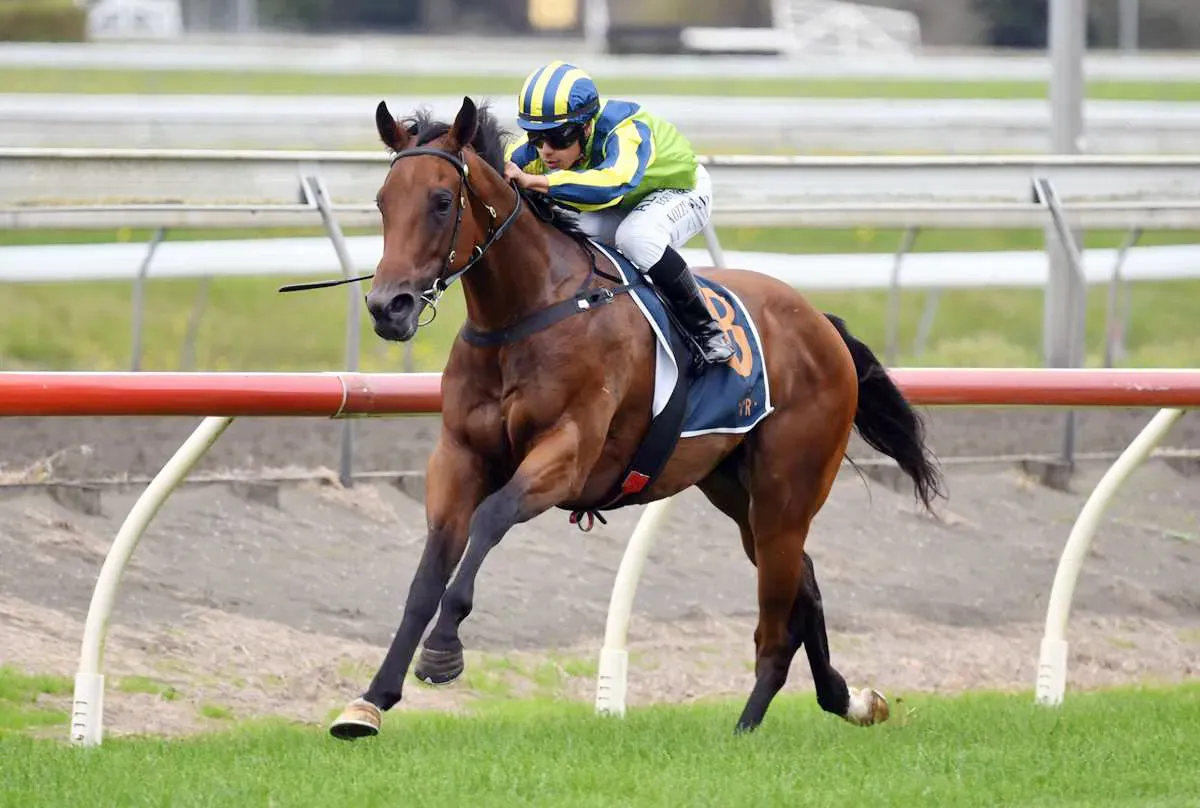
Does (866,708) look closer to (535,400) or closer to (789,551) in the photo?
(789,551)

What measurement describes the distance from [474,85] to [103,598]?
771 inches

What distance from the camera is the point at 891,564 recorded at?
8.27 metres

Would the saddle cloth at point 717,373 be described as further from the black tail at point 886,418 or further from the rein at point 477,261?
the black tail at point 886,418

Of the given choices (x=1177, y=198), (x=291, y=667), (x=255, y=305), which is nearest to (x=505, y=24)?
(x=255, y=305)

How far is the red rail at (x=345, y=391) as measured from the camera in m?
4.84

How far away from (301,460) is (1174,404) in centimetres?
389

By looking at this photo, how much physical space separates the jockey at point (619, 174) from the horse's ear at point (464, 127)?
31cm

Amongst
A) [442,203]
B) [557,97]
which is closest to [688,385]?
[557,97]

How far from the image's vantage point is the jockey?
5059mm

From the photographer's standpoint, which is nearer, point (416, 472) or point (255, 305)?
point (416, 472)

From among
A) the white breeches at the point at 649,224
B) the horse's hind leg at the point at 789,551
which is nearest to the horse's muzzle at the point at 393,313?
the white breeches at the point at 649,224

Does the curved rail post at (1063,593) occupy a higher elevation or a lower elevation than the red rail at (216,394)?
lower

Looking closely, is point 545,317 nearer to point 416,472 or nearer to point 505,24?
point 416,472

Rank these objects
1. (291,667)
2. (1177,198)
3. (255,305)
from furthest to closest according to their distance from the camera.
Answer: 1. (255,305)
2. (1177,198)
3. (291,667)
